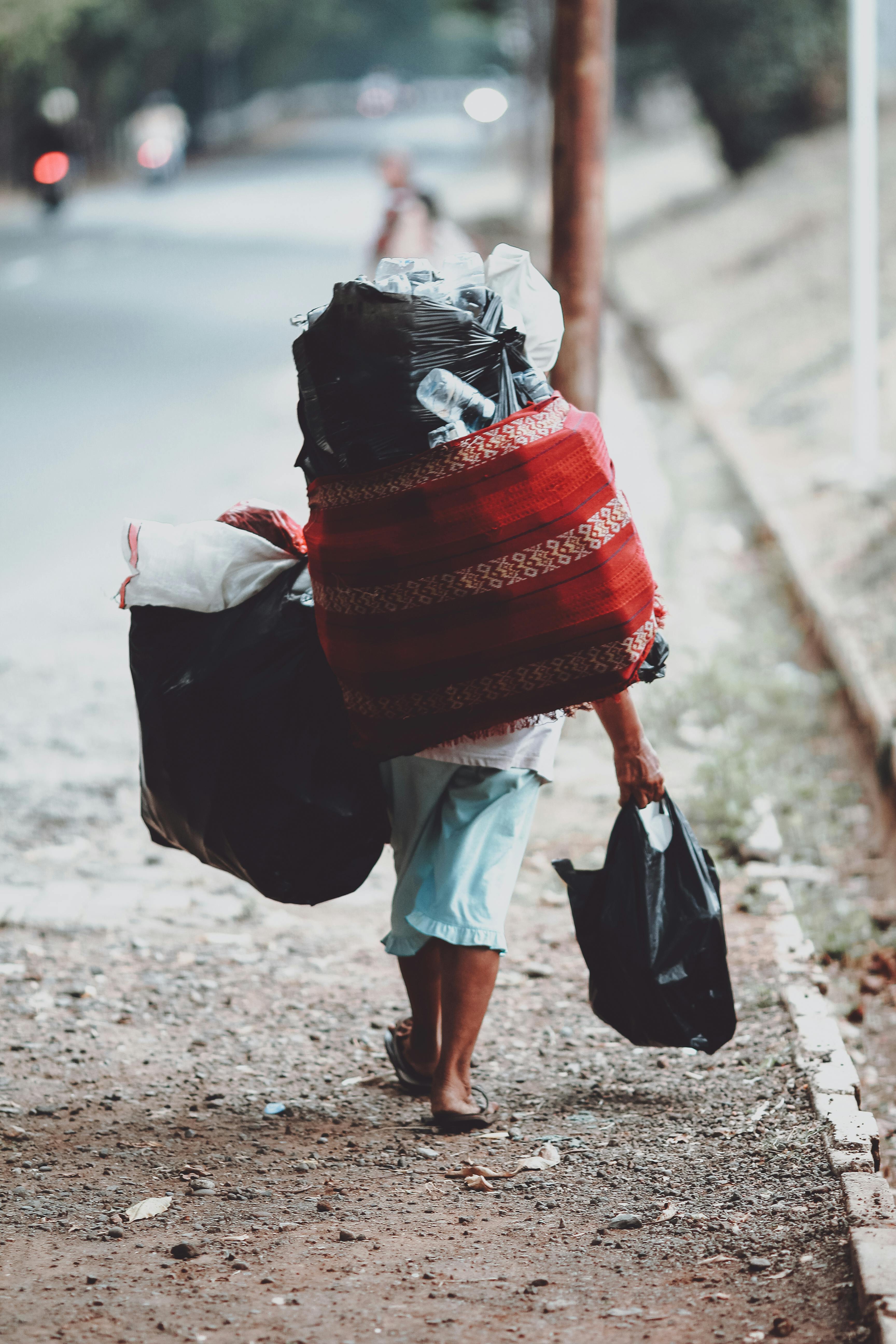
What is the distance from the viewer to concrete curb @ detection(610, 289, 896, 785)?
618 cm

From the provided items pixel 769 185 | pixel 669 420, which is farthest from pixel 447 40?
pixel 669 420

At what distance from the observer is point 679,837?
10.9 feet

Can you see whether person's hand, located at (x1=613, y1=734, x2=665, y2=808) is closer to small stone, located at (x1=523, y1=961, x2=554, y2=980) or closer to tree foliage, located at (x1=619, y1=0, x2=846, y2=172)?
small stone, located at (x1=523, y1=961, x2=554, y2=980)

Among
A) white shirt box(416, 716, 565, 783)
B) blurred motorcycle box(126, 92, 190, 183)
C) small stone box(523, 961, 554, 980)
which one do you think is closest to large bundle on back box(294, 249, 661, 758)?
white shirt box(416, 716, 565, 783)

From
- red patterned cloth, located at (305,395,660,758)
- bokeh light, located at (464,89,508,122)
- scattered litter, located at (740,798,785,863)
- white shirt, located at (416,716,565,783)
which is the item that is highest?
bokeh light, located at (464,89,508,122)

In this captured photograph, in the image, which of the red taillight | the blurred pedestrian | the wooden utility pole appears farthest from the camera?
the red taillight

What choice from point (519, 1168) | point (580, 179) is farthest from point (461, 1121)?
point (580, 179)

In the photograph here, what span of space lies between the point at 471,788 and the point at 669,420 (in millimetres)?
10559

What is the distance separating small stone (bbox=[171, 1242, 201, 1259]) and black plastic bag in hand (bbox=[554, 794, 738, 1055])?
1.00 meters

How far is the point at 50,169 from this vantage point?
99.2 ft

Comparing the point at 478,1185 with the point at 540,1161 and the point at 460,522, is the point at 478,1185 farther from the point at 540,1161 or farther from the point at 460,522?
the point at 460,522

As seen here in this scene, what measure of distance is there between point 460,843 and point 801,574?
543cm

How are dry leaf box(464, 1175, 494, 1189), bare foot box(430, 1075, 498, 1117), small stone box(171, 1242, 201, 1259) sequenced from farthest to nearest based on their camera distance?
bare foot box(430, 1075, 498, 1117) < dry leaf box(464, 1175, 494, 1189) < small stone box(171, 1242, 201, 1259)

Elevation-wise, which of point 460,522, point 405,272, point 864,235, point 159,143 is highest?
point 159,143
